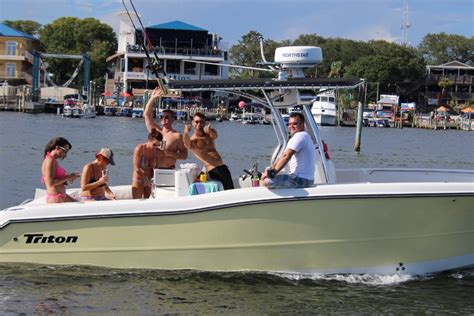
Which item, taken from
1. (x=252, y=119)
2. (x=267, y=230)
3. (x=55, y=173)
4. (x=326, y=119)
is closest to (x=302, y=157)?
(x=267, y=230)

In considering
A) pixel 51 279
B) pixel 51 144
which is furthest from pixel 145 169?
pixel 51 279

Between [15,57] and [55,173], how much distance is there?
249 ft

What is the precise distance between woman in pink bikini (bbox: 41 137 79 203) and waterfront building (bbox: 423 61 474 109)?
297 ft

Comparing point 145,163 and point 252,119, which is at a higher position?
point 145,163

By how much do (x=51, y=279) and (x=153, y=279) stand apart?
120 centimetres

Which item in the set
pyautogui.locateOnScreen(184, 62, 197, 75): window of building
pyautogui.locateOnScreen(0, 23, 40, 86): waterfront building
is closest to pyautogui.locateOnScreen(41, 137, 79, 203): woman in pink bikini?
pyautogui.locateOnScreen(184, 62, 197, 75): window of building

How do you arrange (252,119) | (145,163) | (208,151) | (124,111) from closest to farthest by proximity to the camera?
(208,151)
(145,163)
(252,119)
(124,111)

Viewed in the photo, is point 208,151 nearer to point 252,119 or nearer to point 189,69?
point 252,119

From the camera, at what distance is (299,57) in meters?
8.97

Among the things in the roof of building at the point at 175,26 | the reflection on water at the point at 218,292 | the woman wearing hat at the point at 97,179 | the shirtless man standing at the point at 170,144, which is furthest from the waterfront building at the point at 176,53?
the reflection on water at the point at 218,292

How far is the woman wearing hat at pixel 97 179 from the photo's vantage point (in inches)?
347

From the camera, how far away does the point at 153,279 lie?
8.50 meters

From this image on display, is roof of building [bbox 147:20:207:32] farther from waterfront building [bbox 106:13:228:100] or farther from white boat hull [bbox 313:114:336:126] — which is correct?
white boat hull [bbox 313:114:336:126]

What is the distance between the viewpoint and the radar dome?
897 centimetres
